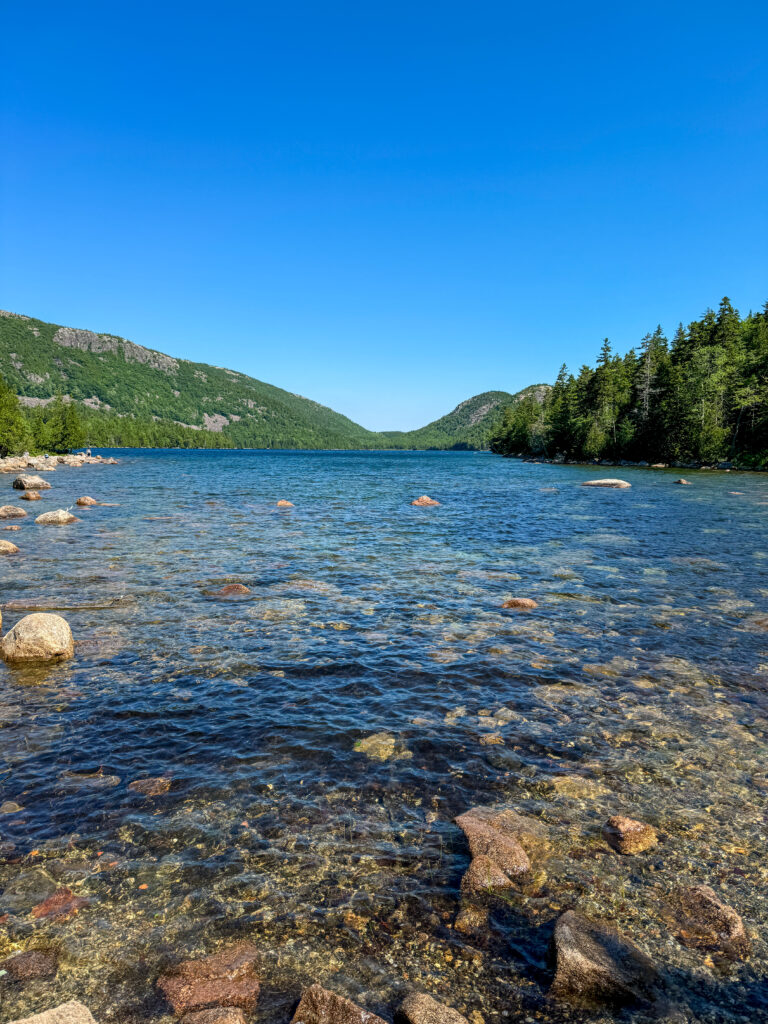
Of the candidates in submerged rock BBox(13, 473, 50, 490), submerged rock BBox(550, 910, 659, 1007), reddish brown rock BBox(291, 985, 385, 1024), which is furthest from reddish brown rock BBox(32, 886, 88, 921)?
submerged rock BBox(13, 473, 50, 490)

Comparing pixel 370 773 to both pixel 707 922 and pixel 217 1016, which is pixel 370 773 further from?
pixel 707 922

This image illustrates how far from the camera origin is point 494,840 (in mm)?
6004

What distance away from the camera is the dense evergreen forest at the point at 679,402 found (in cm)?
8831

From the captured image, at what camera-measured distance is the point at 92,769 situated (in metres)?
7.43

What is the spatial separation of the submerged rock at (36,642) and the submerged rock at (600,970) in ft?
36.3

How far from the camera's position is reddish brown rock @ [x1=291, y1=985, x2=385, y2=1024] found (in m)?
3.97

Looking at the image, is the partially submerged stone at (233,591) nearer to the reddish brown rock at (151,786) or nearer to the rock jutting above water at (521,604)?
the rock jutting above water at (521,604)

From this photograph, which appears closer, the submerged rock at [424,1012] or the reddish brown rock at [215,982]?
the submerged rock at [424,1012]

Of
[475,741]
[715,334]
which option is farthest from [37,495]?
[715,334]

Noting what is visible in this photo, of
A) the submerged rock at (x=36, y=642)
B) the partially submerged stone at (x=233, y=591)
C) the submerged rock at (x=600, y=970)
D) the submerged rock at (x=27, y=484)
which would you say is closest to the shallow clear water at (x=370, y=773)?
the submerged rock at (x=600, y=970)

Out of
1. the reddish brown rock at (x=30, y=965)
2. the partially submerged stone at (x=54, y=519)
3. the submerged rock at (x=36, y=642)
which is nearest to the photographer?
the reddish brown rock at (x=30, y=965)

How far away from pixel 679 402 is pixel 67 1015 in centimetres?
10872

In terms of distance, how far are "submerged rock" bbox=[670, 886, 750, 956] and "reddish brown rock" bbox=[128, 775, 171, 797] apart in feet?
20.5

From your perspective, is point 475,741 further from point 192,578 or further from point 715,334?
point 715,334
